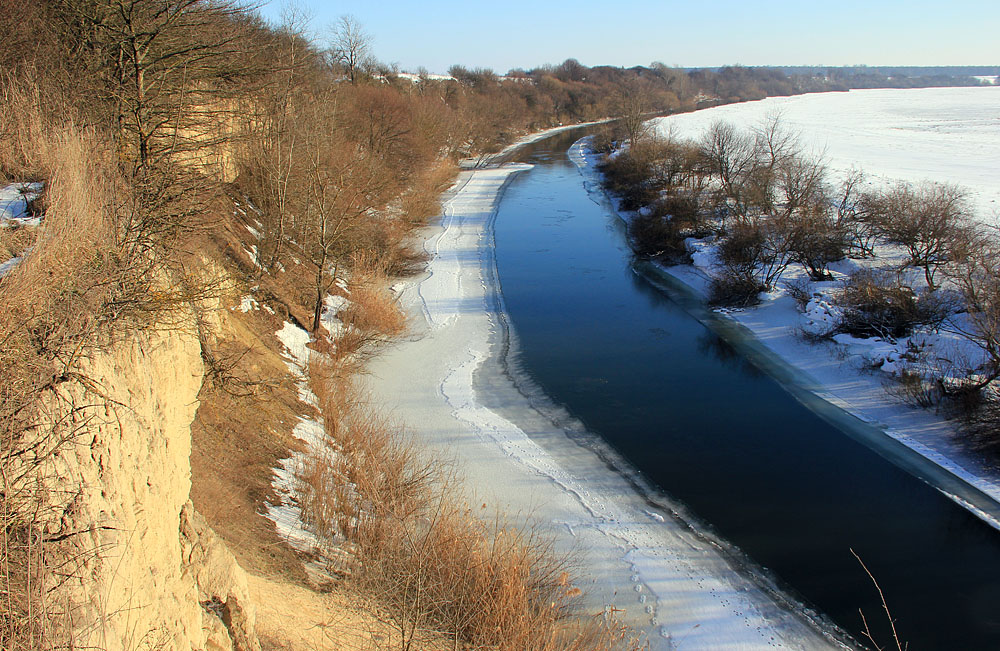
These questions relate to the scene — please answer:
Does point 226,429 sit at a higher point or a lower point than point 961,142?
lower

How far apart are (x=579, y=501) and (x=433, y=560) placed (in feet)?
14.7

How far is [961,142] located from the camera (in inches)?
1812

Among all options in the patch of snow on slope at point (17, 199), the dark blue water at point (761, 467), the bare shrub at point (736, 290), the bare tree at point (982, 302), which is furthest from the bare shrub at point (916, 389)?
the patch of snow on slope at point (17, 199)

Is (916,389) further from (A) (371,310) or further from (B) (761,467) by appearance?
(A) (371,310)

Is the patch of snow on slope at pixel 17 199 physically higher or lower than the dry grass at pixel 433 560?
higher

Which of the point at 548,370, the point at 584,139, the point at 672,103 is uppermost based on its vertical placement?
the point at 672,103

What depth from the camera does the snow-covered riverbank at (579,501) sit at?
880 cm

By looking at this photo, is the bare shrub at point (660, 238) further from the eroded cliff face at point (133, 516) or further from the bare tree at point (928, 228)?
the eroded cliff face at point (133, 516)

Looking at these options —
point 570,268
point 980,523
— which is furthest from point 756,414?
point 570,268

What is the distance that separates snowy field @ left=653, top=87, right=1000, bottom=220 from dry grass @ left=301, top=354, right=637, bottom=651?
79.8ft

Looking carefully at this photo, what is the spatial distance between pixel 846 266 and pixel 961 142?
3396cm

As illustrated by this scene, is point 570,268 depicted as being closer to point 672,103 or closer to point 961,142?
point 961,142

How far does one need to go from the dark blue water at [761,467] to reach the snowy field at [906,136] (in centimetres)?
1518

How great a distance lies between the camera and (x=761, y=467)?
12797mm
